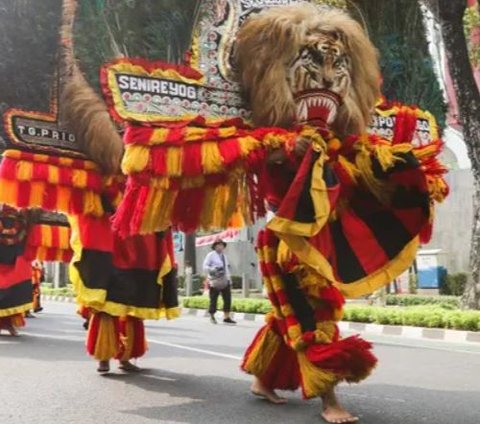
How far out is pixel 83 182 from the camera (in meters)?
5.21

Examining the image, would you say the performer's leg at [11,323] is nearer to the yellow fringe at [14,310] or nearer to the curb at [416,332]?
the yellow fringe at [14,310]

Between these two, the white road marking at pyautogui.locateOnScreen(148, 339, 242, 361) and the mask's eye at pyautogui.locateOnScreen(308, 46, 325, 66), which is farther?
the white road marking at pyautogui.locateOnScreen(148, 339, 242, 361)

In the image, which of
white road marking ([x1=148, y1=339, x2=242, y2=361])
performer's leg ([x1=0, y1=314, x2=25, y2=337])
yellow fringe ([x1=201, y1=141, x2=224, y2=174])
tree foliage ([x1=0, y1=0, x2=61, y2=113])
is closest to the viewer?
yellow fringe ([x1=201, y1=141, x2=224, y2=174])

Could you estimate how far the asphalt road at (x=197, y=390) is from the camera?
12.6 ft

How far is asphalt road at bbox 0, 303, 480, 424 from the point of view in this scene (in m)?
3.85

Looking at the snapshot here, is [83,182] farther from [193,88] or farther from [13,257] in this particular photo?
[13,257]

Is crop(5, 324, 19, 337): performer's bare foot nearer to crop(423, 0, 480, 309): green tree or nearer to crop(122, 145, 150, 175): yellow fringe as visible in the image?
crop(122, 145, 150, 175): yellow fringe

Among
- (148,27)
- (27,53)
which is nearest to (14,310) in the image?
(27,53)

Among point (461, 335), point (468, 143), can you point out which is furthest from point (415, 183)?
point (468, 143)

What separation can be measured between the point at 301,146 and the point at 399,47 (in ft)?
3.59

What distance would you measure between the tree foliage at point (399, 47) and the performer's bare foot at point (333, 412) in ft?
5.60

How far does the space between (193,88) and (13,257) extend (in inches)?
211

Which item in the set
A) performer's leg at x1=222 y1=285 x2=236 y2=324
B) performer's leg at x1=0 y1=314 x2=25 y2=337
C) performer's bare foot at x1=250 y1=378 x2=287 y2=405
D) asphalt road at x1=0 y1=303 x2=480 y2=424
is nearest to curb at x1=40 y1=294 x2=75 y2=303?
performer's leg at x1=222 y1=285 x2=236 y2=324

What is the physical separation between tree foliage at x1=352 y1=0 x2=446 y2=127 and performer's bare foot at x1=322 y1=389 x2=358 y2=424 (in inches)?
67.3
